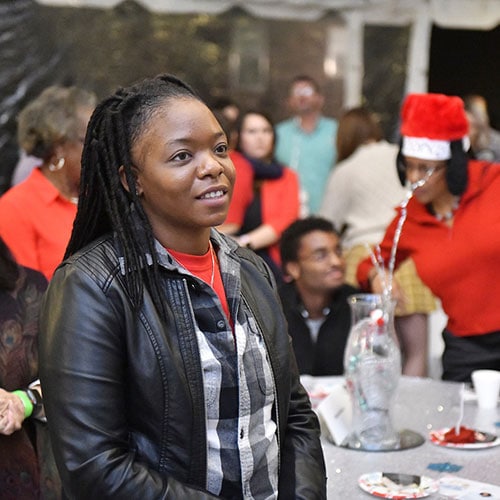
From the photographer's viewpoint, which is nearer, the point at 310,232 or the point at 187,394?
the point at 187,394

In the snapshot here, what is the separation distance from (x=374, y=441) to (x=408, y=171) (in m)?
1.00

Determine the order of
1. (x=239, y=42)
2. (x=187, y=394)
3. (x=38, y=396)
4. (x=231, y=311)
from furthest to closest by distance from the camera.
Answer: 1. (x=239, y=42)
2. (x=38, y=396)
3. (x=231, y=311)
4. (x=187, y=394)

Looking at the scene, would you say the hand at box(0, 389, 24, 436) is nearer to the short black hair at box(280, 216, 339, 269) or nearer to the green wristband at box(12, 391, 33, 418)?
the green wristband at box(12, 391, 33, 418)

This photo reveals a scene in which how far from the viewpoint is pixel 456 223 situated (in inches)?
113

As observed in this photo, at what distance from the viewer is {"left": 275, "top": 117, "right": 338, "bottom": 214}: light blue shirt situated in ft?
18.3

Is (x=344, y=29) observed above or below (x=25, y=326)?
above

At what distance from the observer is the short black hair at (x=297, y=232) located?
3.78 metres

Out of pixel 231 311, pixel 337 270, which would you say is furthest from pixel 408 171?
pixel 231 311

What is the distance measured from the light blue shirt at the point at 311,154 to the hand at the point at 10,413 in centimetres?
368

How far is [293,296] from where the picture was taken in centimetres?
368

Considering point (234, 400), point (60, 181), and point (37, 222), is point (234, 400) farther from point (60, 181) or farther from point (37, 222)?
point (60, 181)

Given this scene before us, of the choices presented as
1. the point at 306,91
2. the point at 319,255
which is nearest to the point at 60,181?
the point at 319,255

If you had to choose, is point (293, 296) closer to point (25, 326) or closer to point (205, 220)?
point (25, 326)

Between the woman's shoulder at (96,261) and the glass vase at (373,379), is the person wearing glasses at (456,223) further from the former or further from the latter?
the woman's shoulder at (96,261)
